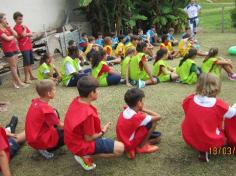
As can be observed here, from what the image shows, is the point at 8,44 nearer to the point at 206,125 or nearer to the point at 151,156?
the point at 151,156

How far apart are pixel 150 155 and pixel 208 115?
89 cm

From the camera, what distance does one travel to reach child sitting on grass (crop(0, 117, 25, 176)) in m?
3.65

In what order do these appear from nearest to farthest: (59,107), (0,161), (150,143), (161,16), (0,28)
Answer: (0,161) → (150,143) → (59,107) → (0,28) → (161,16)

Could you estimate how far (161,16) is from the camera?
1367 cm

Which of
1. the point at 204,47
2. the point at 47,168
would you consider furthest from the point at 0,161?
the point at 204,47

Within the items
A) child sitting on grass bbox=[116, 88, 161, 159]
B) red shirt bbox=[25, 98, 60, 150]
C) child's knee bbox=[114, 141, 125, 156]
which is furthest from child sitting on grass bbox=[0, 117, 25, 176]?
child sitting on grass bbox=[116, 88, 161, 159]

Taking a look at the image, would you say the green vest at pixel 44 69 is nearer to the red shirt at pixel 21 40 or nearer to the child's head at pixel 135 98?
the red shirt at pixel 21 40

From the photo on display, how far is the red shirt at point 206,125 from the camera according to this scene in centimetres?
365

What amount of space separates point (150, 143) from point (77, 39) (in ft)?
28.1

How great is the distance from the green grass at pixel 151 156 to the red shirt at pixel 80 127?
320 millimetres

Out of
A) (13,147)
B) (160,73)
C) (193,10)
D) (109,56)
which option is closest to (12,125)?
(13,147)

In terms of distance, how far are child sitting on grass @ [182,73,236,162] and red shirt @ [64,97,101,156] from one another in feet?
3.52

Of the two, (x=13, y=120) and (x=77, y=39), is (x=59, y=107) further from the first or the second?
(x=77, y=39)

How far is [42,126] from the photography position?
407cm
